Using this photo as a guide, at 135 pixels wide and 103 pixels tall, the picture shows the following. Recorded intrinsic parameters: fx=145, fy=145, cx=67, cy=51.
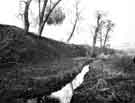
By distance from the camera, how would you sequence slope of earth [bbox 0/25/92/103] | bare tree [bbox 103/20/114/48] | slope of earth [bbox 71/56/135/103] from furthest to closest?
bare tree [bbox 103/20/114/48] → slope of earth [bbox 0/25/92/103] → slope of earth [bbox 71/56/135/103]

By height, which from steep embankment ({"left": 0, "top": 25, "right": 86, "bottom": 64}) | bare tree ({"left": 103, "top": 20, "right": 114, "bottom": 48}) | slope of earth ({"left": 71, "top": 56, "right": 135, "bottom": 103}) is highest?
bare tree ({"left": 103, "top": 20, "right": 114, "bottom": 48})

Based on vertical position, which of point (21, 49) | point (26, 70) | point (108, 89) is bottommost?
point (108, 89)

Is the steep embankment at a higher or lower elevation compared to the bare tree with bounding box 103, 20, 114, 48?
lower

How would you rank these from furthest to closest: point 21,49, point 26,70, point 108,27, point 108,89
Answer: point 108,27, point 21,49, point 26,70, point 108,89

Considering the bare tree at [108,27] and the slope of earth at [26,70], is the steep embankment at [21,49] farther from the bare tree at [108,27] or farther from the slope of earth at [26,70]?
the bare tree at [108,27]

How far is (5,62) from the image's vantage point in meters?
10.2

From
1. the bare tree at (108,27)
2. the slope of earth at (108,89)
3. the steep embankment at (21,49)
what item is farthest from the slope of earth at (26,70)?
the bare tree at (108,27)

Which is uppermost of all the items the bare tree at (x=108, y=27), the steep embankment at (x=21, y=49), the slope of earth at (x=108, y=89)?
the bare tree at (x=108, y=27)

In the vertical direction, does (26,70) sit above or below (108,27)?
below

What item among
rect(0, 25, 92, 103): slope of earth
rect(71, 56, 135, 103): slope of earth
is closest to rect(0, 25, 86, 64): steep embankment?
rect(0, 25, 92, 103): slope of earth

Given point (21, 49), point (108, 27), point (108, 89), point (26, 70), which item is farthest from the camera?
point (108, 27)

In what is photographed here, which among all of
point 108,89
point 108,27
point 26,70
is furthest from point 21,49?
point 108,27

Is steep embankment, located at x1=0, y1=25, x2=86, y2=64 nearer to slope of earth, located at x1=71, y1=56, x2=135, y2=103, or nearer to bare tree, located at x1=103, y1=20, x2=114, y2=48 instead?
slope of earth, located at x1=71, y1=56, x2=135, y2=103

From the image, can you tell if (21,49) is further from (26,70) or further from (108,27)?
(108,27)
